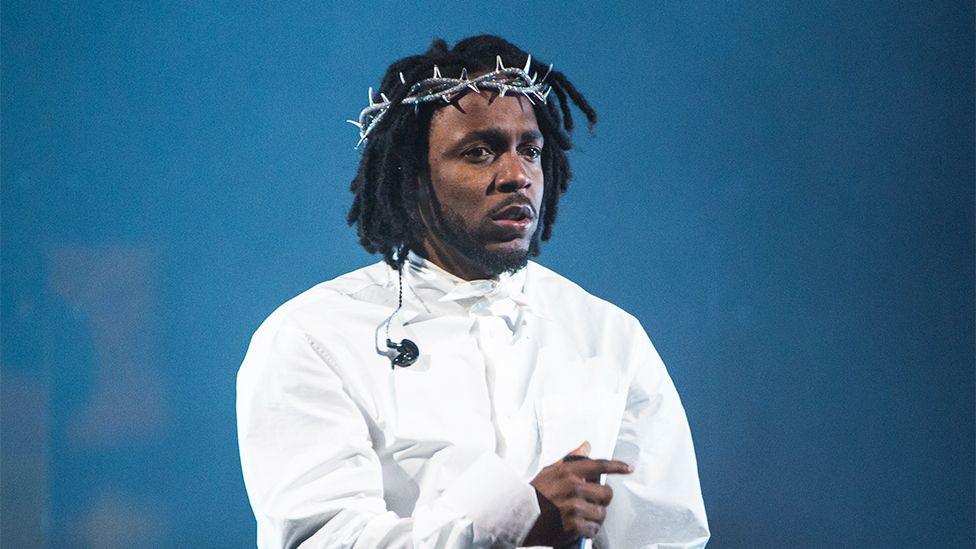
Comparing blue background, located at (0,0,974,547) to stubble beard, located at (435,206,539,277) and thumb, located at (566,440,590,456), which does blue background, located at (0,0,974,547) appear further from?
thumb, located at (566,440,590,456)

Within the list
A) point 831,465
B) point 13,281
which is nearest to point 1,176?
point 13,281

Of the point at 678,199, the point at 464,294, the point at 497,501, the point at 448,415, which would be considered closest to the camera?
the point at 497,501

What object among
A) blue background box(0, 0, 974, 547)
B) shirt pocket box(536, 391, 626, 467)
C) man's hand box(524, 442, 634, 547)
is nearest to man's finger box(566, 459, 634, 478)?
man's hand box(524, 442, 634, 547)

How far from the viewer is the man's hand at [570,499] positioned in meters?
1.46

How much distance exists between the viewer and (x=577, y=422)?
1.68 m

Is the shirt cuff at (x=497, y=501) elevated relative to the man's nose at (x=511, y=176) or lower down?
lower down

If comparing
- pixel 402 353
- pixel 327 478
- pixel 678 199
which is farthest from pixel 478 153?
pixel 678 199

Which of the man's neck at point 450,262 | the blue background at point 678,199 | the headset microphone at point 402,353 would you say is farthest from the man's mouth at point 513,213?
the blue background at point 678,199

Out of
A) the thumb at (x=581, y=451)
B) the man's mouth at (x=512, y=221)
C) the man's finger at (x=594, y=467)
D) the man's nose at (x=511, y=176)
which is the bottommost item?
the man's finger at (x=594, y=467)

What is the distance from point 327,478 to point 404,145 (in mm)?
568

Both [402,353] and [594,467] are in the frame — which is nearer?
[594,467]

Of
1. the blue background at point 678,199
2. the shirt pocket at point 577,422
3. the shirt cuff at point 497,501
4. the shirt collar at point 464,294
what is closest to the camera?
the shirt cuff at point 497,501

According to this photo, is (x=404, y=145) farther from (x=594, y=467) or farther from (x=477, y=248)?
(x=594, y=467)

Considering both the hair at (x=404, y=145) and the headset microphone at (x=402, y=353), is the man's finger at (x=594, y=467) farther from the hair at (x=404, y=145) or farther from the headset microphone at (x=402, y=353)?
the hair at (x=404, y=145)
